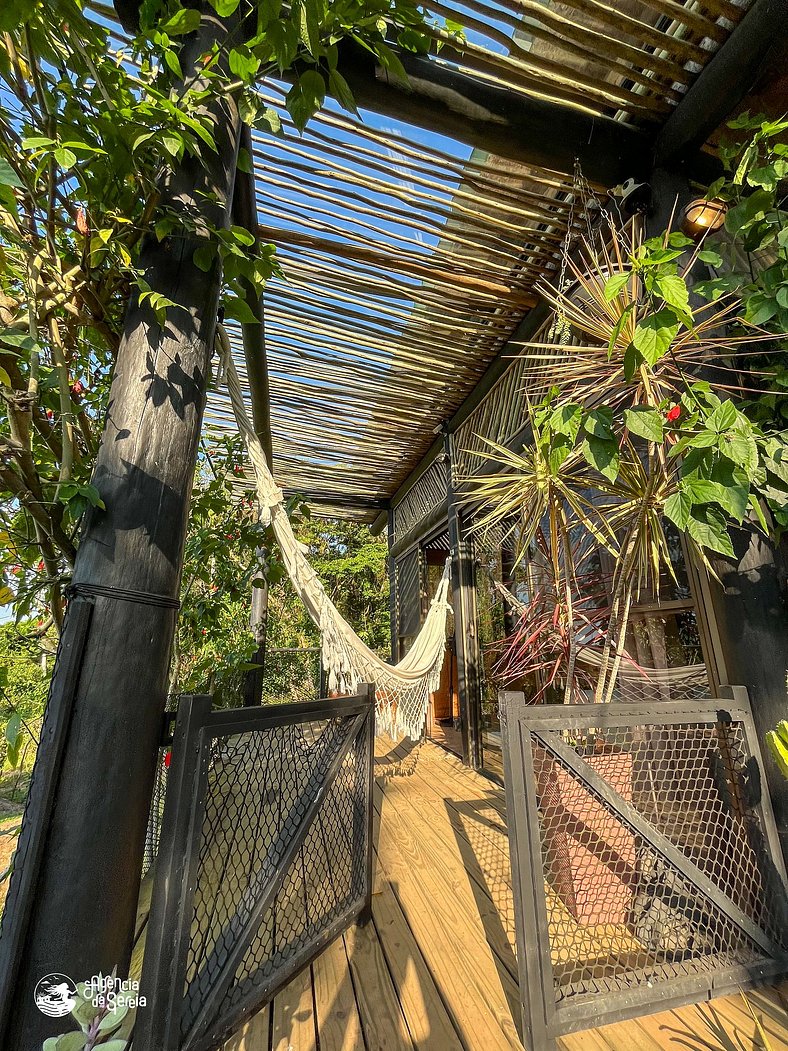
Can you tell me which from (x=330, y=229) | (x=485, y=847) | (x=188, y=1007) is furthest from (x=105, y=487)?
(x=485, y=847)

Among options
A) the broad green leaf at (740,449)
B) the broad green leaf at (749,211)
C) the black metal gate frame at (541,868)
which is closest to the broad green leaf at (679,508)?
the broad green leaf at (740,449)

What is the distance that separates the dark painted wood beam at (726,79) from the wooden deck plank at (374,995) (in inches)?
95.1

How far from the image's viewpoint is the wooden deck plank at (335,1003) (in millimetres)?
913

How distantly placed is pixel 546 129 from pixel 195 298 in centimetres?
130

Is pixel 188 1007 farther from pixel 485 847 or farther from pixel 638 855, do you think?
pixel 485 847

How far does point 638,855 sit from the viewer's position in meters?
1.07

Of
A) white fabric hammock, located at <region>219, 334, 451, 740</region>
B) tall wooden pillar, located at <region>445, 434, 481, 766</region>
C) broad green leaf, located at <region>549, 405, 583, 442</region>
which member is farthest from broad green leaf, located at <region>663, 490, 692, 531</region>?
tall wooden pillar, located at <region>445, 434, 481, 766</region>

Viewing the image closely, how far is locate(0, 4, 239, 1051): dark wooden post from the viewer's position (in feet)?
1.99

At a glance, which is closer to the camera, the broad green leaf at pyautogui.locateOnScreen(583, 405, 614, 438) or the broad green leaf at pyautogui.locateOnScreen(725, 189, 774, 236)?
the broad green leaf at pyautogui.locateOnScreen(583, 405, 614, 438)

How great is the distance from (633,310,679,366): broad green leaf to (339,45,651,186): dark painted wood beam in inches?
36.8

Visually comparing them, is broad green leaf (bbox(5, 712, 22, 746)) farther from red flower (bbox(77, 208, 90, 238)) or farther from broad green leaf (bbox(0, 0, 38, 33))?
broad green leaf (bbox(0, 0, 38, 33))

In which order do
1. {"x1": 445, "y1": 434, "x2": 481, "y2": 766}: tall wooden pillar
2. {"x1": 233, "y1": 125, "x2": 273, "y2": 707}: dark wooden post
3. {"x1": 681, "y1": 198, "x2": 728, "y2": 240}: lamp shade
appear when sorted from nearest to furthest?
1. {"x1": 681, "y1": 198, "x2": 728, "y2": 240}: lamp shade
2. {"x1": 233, "y1": 125, "x2": 273, "y2": 707}: dark wooden post
3. {"x1": 445, "y1": 434, "x2": 481, "y2": 766}: tall wooden pillar

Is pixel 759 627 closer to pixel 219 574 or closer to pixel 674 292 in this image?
pixel 674 292

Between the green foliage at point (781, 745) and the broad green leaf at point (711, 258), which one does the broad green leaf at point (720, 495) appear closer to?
the green foliage at point (781, 745)
